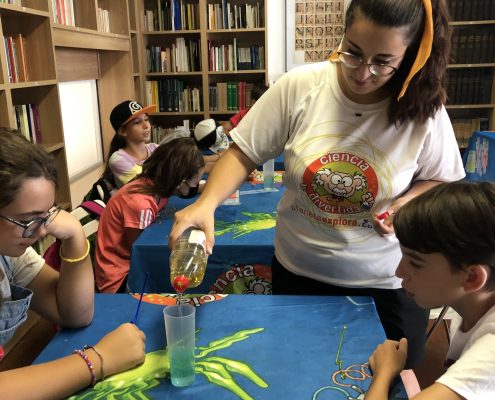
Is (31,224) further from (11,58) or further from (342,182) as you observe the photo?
(11,58)

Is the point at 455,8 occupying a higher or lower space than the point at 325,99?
higher

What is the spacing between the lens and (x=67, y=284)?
1199 mm

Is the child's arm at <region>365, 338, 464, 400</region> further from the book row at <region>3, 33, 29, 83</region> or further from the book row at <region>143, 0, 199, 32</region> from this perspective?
the book row at <region>143, 0, 199, 32</region>

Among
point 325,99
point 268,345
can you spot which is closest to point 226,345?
point 268,345

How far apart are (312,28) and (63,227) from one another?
14.7 ft

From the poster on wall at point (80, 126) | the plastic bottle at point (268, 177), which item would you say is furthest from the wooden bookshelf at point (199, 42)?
the plastic bottle at point (268, 177)

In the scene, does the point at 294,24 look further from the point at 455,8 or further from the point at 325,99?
the point at 325,99

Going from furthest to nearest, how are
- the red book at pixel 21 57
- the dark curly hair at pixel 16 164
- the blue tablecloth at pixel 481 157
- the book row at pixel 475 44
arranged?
the book row at pixel 475 44 → the blue tablecloth at pixel 481 157 → the red book at pixel 21 57 → the dark curly hair at pixel 16 164

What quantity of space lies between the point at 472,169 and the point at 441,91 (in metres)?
3.05

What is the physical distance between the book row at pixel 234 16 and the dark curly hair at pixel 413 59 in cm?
389

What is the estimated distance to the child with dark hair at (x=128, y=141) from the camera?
3.15 meters

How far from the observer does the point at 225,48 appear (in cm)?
488

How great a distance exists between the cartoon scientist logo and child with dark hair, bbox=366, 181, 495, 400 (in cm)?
19

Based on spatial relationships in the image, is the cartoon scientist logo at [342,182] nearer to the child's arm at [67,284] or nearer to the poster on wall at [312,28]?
the child's arm at [67,284]
